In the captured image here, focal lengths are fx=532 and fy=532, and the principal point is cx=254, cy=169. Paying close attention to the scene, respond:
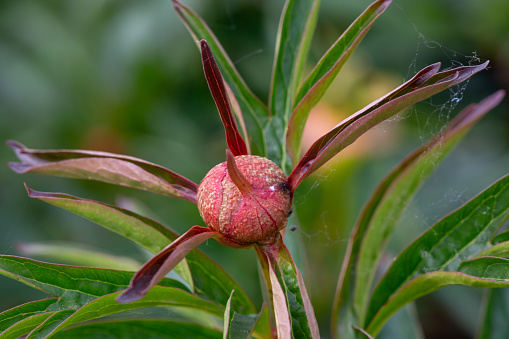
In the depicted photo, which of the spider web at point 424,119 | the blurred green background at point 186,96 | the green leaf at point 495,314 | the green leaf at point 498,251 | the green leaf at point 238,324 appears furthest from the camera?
the blurred green background at point 186,96

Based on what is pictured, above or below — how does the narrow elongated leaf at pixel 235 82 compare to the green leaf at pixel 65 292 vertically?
above

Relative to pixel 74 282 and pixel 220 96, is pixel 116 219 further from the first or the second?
pixel 220 96

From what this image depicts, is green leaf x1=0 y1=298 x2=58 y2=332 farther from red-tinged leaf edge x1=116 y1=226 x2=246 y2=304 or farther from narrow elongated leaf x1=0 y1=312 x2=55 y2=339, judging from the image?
red-tinged leaf edge x1=116 y1=226 x2=246 y2=304

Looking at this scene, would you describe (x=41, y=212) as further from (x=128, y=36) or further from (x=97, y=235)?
(x=128, y=36)

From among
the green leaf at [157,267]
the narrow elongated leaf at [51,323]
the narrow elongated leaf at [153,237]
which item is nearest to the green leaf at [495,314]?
the narrow elongated leaf at [153,237]

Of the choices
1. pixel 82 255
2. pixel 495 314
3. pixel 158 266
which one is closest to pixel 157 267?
pixel 158 266

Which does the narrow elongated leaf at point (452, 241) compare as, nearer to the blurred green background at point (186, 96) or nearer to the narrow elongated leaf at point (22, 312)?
the narrow elongated leaf at point (22, 312)

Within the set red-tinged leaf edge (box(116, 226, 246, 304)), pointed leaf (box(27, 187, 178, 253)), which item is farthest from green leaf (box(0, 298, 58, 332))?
red-tinged leaf edge (box(116, 226, 246, 304))
